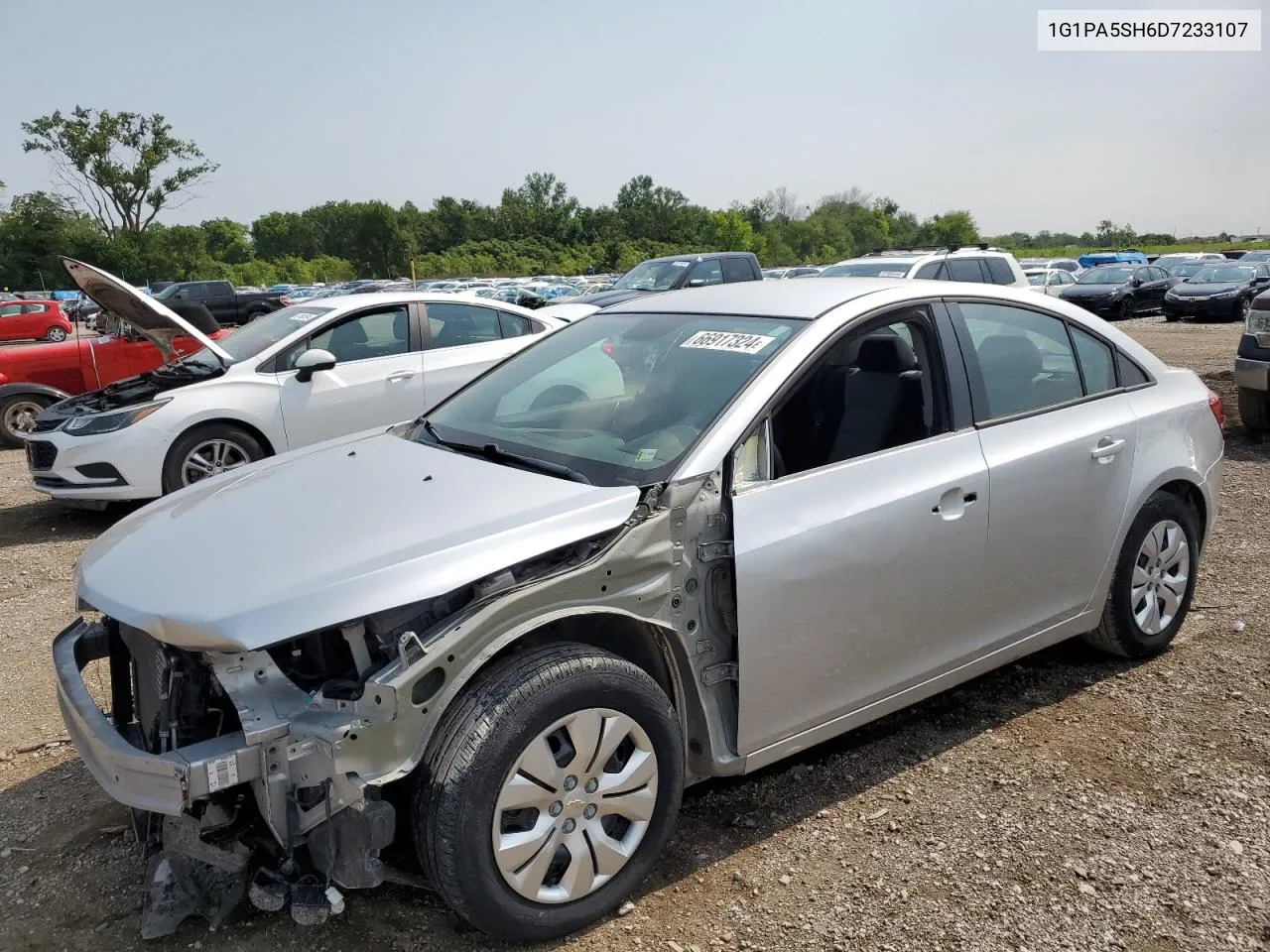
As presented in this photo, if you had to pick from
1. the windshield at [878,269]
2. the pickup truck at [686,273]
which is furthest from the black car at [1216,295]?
the windshield at [878,269]

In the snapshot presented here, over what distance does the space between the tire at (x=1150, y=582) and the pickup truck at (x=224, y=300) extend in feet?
93.7

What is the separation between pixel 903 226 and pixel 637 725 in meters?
116

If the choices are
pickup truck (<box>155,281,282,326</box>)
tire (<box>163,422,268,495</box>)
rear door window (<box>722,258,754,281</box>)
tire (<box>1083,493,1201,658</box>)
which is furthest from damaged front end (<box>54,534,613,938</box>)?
pickup truck (<box>155,281,282,326</box>)

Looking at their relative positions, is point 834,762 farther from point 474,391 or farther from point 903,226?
point 903,226

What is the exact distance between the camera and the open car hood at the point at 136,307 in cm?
691

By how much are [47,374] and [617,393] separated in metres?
9.71

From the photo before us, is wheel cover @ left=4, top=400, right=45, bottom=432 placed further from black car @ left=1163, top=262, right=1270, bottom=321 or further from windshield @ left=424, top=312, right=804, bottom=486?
black car @ left=1163, top=262, right=1270, bottom=321

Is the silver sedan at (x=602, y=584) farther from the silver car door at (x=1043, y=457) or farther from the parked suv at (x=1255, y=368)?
the parked suv at (x=1255, y=368)

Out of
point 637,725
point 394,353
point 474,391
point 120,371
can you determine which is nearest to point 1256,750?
point 637,725

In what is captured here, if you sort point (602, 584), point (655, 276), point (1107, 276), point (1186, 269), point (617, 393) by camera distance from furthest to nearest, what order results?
point (1186, 269) → point (1107, 276) → point (655, 276) → point (617, 393) → point (602, 584)

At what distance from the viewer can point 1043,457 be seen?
359 cm

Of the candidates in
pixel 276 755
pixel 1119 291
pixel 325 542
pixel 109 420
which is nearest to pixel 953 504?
pixel 325 542

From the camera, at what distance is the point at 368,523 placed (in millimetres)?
2723

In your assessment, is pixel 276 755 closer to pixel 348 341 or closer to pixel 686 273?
pixel 348 341
